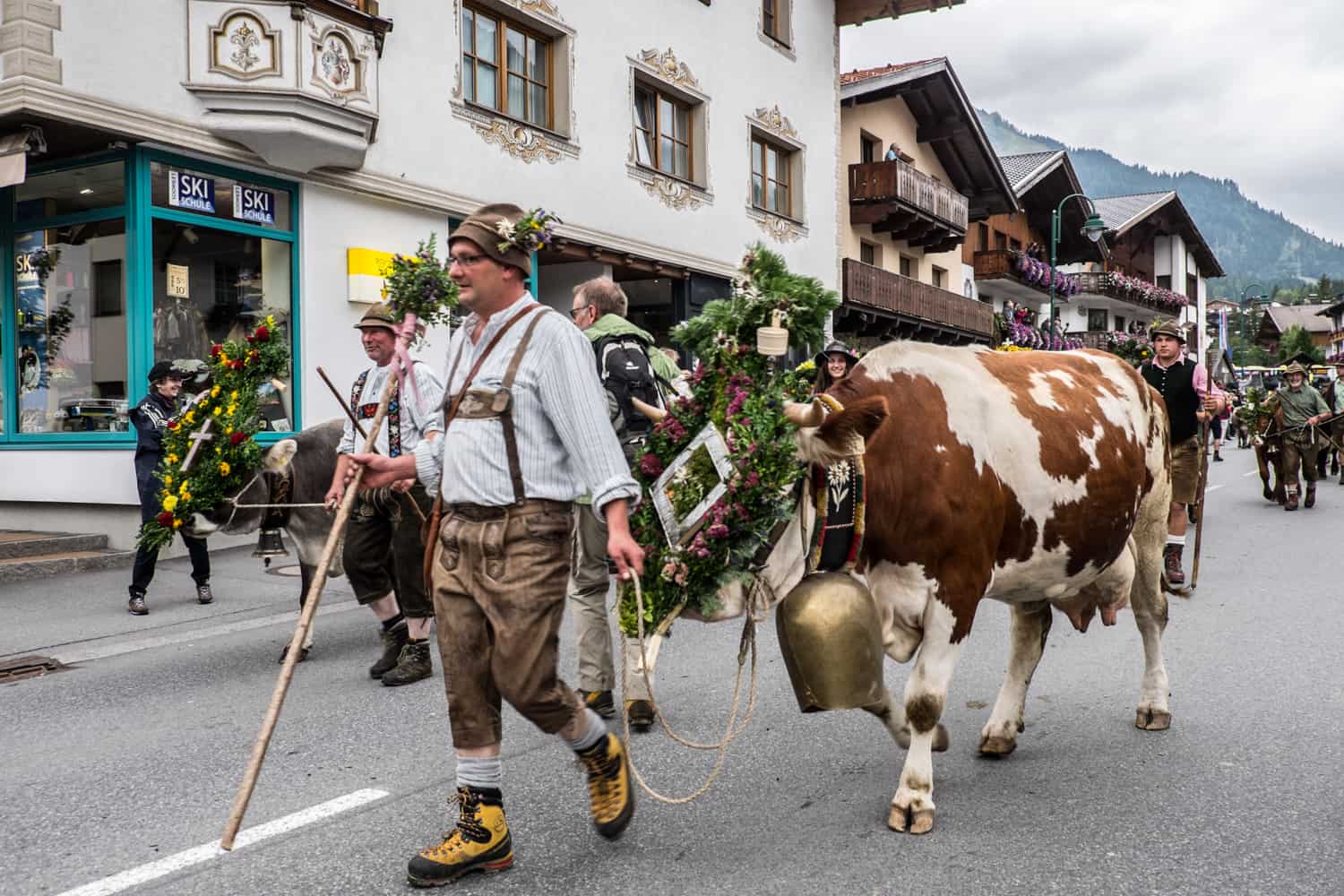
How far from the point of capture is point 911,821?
3662mm

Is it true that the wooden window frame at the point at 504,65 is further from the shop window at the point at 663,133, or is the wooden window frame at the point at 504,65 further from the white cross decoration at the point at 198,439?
the white cross decoration at the point at 198,439

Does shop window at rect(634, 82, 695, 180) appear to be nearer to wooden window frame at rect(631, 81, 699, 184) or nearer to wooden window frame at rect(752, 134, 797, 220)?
wooden window frame at rect(631, 81, 699, 184)

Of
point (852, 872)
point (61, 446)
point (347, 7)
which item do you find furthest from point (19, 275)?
point (852, 872)

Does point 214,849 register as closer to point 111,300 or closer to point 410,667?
point 410,667

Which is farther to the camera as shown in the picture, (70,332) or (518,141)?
(518,141)

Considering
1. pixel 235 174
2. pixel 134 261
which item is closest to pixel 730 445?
pixel 134 261

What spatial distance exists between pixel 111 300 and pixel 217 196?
4.86 ft

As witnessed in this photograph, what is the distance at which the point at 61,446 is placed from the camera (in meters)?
11.0

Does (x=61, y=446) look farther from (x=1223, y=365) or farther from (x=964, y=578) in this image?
(x=1223, y=365)

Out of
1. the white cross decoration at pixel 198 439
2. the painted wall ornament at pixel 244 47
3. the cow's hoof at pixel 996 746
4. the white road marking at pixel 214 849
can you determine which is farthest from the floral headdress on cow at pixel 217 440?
the painted wall ornament at pixel 244 47

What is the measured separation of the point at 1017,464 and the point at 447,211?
423 inches

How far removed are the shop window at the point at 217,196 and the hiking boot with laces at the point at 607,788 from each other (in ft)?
30.6

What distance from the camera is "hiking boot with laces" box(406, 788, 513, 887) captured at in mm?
3242

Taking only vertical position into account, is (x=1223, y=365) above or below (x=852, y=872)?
above
